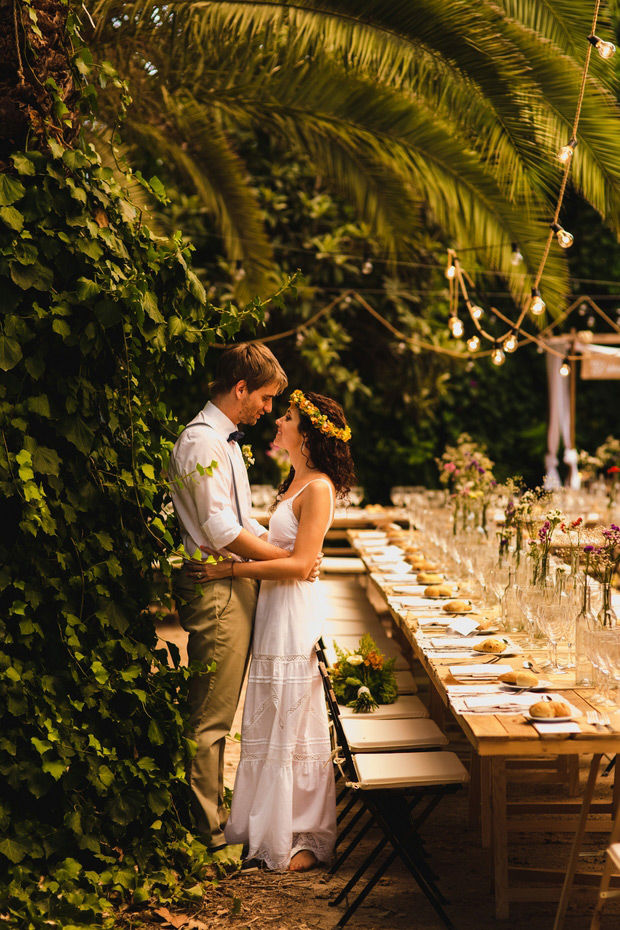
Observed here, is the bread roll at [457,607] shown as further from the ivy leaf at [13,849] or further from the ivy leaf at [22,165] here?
the ivy leaf at [22,165]

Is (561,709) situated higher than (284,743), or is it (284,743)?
(561,709)

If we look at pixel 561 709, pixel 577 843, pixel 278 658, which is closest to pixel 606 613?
pixel 561 709

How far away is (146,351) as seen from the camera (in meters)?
3.68

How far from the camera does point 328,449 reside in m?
4.23

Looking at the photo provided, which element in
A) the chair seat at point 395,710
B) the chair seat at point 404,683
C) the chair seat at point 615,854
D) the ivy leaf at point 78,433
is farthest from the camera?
the chair seat at point 404,683

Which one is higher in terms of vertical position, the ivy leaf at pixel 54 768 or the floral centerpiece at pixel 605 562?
the floral centerpiece at pixel 605 562

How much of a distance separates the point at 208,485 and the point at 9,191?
4.21ft

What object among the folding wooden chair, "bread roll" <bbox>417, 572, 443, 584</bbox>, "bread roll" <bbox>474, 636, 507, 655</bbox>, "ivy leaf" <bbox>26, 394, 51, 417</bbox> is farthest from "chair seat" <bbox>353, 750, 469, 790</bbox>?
"bread roll" <bbox>417, 572, 443, 584</bbox>

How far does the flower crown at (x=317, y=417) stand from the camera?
4.21 meters

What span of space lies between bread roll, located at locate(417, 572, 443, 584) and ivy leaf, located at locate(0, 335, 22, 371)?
2.91 m

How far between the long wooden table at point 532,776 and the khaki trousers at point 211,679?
76cm

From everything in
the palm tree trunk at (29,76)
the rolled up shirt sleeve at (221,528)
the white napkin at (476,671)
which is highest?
the palm tree trunk at (29,76)

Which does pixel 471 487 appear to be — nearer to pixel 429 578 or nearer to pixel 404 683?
pixel 429 578

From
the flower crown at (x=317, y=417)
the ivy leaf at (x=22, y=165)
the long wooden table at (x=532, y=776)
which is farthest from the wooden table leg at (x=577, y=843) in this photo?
the ivy leaf at (x=22, y=165)
